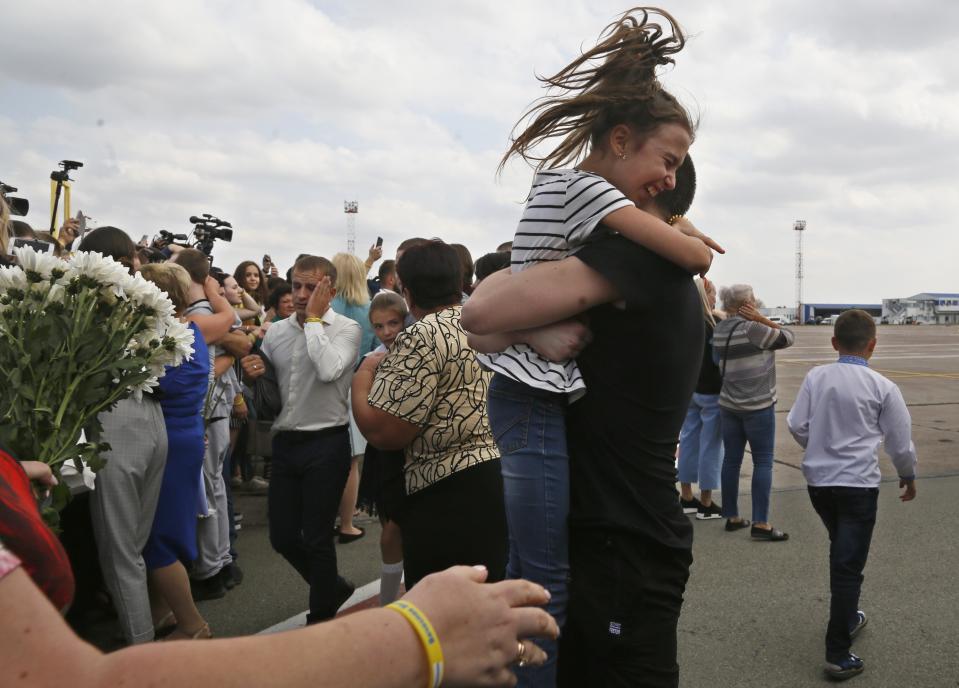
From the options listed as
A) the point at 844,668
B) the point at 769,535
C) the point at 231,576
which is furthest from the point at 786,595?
the point at 231,576

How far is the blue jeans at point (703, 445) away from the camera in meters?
6.92

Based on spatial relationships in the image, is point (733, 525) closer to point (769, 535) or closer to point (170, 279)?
point (769, 535)

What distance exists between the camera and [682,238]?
182 cm

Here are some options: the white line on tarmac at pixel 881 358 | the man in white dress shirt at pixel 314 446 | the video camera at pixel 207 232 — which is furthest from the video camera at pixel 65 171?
the white line on tarmac at pixel 881 358

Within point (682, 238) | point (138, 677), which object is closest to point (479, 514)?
point (682, 238)

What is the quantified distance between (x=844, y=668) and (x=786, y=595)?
1103mm

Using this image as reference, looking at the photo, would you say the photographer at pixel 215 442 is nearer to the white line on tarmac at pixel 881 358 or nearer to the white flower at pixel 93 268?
the white flower at pixel 93 268

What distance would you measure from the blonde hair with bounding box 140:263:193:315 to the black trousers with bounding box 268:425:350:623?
92cm

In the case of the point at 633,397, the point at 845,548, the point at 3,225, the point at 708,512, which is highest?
the point at 3,225

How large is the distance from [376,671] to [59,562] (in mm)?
404

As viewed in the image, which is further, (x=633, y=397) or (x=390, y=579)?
(x=390, y=579)

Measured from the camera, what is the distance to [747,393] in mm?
6383

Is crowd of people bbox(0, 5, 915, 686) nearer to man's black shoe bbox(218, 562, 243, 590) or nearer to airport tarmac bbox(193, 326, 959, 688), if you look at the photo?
man's black shoe bbox(218, 562, 243, 590)

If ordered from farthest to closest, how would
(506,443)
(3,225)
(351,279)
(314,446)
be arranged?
1. (351,279)
2. (314,446)
3. (3,225)
4. (506,443)
